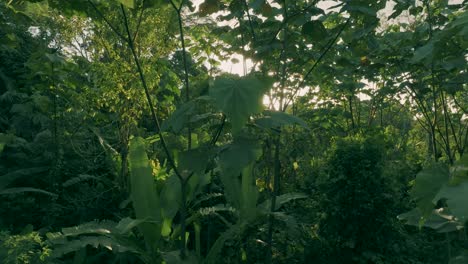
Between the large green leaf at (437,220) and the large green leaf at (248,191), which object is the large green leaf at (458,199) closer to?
the large green leaf at (437,220)

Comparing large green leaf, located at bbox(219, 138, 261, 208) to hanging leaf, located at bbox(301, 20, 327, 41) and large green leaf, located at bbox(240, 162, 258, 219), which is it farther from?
large green leaf, located at bbox(240, 162, 258, 219)

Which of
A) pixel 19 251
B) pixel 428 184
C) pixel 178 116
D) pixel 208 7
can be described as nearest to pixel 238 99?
pixel 178 116

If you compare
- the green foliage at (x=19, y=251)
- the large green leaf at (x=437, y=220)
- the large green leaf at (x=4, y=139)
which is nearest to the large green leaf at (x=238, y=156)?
the large green leaf at (x=437, y=220)

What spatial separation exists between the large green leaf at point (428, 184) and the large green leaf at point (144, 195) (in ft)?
7.55

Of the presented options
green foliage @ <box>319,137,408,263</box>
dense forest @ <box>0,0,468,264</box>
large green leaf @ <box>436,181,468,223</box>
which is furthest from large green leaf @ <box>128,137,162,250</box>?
large green leaf @ <box>436,181,468,223</box>

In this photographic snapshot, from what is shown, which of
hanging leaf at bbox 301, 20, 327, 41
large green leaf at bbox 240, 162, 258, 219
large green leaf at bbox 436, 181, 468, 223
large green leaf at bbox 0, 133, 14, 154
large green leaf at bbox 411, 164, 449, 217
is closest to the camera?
large green leaf at bbox 436, 181, 468, 223

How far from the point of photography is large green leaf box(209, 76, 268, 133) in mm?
1947

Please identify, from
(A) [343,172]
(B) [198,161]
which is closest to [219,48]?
(A) [343,172]

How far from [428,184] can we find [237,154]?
0.77 meters

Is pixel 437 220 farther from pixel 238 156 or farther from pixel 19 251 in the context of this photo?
pixel 19 251

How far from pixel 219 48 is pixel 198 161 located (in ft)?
9.17

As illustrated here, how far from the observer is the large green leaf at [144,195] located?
3.85 meters

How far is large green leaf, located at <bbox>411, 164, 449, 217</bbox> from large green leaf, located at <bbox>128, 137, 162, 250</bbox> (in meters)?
2.30

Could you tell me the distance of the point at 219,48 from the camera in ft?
16.8
